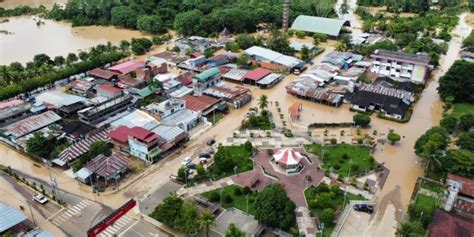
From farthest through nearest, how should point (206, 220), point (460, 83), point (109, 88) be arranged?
point (109, 88) → point (460, 83) → point (206, 220)

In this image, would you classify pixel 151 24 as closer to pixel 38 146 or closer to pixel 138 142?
pixel 38 146

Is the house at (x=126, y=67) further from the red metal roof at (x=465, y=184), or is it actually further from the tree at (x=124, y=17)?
the red metal roof at (x=465, y=184)

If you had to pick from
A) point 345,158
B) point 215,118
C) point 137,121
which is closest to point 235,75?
point 215,118

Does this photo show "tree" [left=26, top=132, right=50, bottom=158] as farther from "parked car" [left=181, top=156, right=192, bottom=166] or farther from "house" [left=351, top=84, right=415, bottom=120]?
"house" [left=351, top=84, right=415, bottom=120]

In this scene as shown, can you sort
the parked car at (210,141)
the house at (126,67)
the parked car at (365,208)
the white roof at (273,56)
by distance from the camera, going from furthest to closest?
the white roof at (273,56), the house at (126,67), the parked car at (210,141), the parked car at (365,208)

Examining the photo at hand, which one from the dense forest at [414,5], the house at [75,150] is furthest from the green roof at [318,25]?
the house at [75,150]
